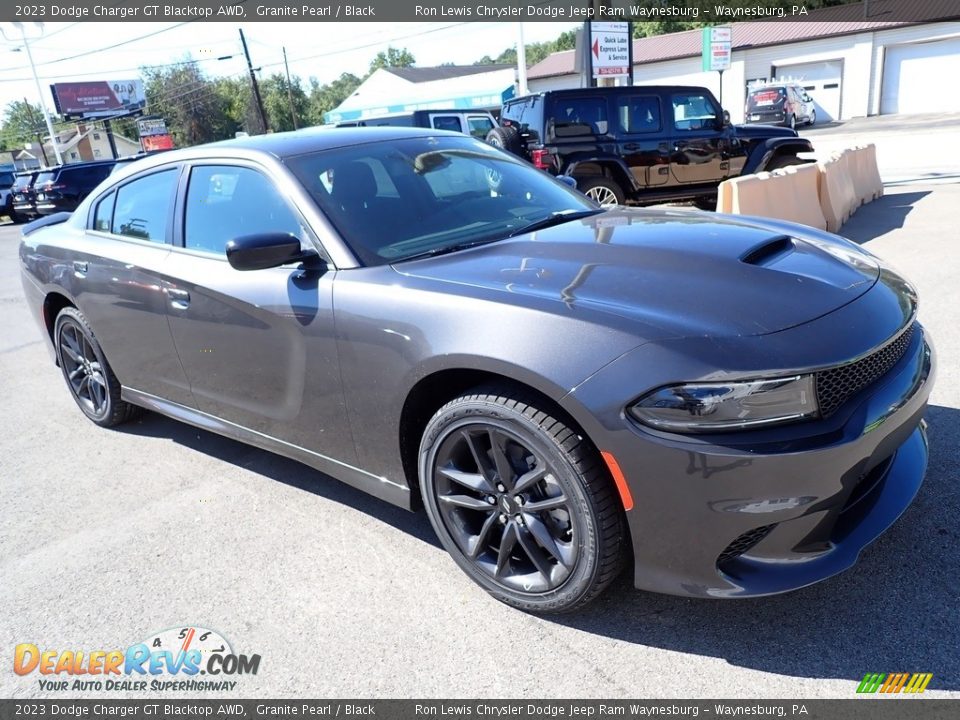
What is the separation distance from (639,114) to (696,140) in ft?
3.06

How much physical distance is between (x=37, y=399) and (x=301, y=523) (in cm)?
346

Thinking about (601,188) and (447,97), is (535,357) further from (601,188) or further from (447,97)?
(447,97)

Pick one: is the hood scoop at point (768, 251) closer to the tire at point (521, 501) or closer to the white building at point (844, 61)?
the tire at point (521, 501)

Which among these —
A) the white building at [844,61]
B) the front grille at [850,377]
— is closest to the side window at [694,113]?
the front grille at [850,377]

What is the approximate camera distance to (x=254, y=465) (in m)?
3.97

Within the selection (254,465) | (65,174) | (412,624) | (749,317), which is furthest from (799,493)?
(65,174)

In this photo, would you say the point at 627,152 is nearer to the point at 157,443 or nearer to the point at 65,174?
the point at 157,443

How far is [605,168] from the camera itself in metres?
10.0

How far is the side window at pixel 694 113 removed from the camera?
10.4 m

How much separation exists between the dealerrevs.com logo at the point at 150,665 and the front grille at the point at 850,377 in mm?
2023

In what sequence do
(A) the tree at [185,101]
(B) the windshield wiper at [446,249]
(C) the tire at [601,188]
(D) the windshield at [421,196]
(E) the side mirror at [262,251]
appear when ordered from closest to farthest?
(E) the side mirror at [262,251] → (B) the windshield wiper at [446,249] → (D) the windshield at [421,196] → (C) the tire at [601,188] → (A) the tree at [185,101]

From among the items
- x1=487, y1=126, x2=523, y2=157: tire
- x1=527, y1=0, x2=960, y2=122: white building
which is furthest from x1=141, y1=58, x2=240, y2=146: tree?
x1=487, y1=126, x2=523, y2=157: tire

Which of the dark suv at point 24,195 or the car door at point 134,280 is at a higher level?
the car door at point 134,280
